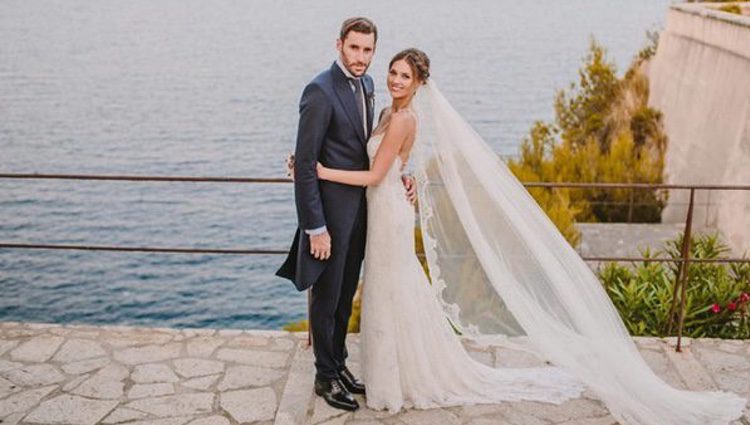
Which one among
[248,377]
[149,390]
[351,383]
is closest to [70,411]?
[149,390]

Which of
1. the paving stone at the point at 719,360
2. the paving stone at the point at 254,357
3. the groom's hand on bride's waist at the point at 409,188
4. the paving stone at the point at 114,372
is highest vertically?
the groom's hand on bride's waist at the point at 409,188

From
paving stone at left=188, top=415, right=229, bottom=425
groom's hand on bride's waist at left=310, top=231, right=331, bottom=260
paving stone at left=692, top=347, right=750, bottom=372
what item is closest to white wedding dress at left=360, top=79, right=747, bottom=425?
groom's hand on bride's waist at left=310, top=231, right=331, bottom=260

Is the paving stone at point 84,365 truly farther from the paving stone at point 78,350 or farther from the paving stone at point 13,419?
the paving stone at point 13,419

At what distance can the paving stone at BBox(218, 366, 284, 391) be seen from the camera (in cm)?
373

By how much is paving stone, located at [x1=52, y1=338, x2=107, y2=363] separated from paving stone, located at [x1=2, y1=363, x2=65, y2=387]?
10 centimetres

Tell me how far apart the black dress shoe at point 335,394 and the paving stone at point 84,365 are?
117cm

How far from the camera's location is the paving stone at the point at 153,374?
3.75 meters

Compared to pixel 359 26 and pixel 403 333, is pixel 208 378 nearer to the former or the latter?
pixel 403 333

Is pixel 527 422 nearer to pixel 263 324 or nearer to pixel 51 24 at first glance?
pixel 263 324

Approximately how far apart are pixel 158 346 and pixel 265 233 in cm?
1841

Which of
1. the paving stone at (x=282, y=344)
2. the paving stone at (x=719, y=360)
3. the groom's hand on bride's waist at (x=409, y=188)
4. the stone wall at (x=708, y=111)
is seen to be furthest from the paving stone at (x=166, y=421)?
the stone wall at (x=708, y=111)

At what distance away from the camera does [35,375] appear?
3768 millimetres

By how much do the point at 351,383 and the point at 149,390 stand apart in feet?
3.20

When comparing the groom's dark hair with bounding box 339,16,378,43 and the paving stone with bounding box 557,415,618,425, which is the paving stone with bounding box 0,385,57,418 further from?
the paving stone with bounding box 557,415,618,425
